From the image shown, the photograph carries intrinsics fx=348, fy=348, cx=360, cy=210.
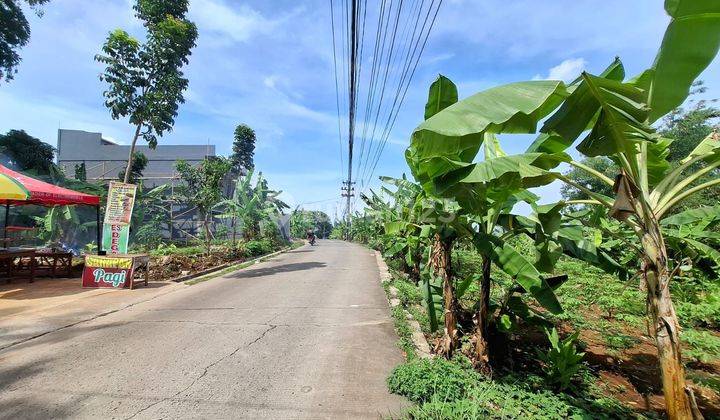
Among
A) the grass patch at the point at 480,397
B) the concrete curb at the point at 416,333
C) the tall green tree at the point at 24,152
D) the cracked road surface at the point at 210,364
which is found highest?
the tall green tree at the point at 24,152

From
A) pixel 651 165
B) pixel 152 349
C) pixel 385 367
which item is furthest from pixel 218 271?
pixel 651 165

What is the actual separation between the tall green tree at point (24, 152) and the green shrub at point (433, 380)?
1009 inches

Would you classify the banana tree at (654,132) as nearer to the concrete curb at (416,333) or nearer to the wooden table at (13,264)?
the concrete curb at (416,333)

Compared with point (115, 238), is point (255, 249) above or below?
below

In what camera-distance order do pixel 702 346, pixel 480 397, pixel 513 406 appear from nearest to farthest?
pixel 513 406, pixel 480 397, pixel 702 346

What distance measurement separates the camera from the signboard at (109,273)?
8852 millimetres

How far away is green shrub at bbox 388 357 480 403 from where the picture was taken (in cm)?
347

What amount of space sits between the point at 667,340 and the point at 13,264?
13.6 metres

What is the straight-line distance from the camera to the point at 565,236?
13.2 feet

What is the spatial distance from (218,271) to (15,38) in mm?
18119

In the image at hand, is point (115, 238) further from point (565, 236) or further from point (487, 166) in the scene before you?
point (565, 236)

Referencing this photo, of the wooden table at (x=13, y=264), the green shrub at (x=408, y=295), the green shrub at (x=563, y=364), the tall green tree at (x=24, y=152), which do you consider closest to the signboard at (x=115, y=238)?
the wooden table at (x=13, y=264)

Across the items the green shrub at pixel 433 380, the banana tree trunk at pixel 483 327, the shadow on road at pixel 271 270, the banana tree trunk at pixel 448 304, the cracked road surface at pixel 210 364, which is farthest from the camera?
the shadow on road at pixel 271 270

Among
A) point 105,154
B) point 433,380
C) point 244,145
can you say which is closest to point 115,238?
point 433,380
